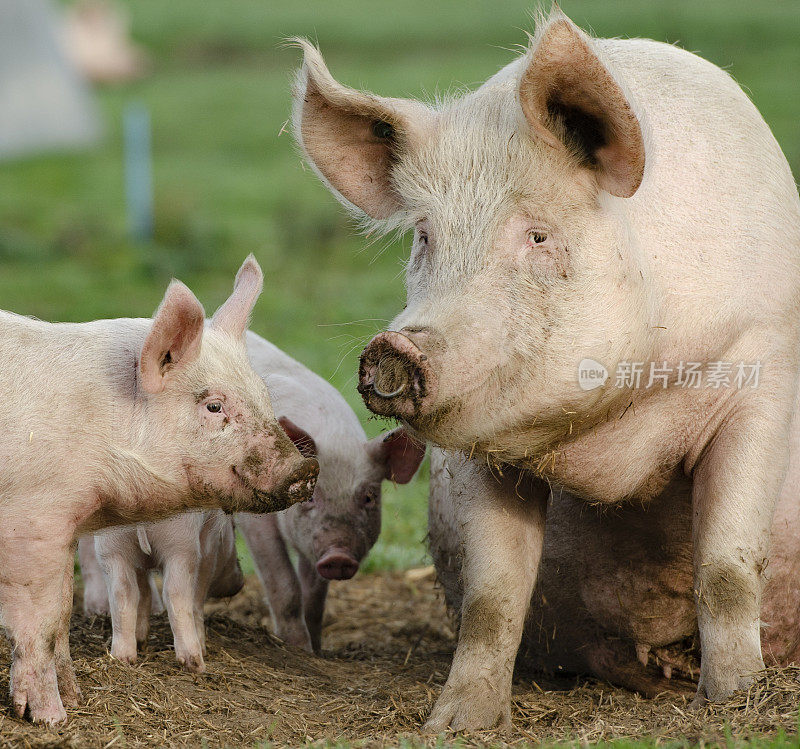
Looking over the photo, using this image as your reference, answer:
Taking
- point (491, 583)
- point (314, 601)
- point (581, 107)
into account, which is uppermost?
point (581, 107)

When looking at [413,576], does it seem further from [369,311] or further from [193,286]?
[193,286]

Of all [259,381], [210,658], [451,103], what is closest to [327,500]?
[210,658]

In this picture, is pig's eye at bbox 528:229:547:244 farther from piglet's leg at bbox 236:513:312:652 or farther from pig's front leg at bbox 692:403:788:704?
piglet's leg at bbox 236:513:312:652

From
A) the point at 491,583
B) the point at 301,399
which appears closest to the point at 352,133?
the point at 491,583

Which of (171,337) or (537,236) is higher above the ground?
(537,236)

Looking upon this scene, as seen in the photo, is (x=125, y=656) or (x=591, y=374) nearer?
(x=591, y=374)

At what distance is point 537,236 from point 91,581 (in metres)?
2.93

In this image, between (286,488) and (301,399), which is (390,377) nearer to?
(286,488)

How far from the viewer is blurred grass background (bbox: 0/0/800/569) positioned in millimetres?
12562

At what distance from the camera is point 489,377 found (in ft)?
11.9

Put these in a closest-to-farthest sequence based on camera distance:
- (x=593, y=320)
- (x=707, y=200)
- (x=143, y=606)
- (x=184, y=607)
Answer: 1. (x=593, y=320)
2. (x=707, y=200)
3. (x=184, y=607)
4. (x=143, y=606)

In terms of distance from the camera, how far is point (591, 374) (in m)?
3.76

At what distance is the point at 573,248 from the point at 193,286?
10530 millimetres

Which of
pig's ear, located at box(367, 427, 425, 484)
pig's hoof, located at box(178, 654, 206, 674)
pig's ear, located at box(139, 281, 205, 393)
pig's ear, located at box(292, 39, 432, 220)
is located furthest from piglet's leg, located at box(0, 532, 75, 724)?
pig's ear, located at box(367, 427, 425, 484)
